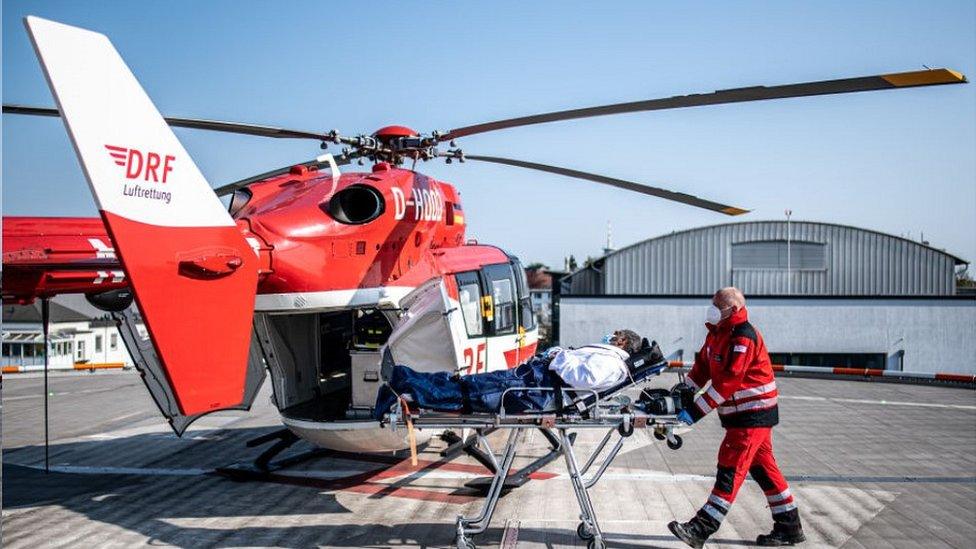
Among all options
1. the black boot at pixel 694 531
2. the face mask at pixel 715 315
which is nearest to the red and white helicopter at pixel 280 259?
the face mask at pixel 715 315

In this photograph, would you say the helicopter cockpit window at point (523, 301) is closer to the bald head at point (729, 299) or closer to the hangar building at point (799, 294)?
the bald head at point (729, 299)

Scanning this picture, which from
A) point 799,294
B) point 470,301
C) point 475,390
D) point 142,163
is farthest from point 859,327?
point 142,163

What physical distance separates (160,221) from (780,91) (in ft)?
16.4

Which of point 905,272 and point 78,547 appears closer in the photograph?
point 78,547

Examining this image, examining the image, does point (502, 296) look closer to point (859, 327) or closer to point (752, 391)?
point (752, 391)

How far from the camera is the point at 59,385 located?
17.9m

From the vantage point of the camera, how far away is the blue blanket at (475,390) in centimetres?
623

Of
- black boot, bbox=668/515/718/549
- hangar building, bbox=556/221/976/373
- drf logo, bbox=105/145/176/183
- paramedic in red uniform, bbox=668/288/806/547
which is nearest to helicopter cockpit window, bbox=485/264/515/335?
paramedic in red uniform, bbox=668/288/806/547

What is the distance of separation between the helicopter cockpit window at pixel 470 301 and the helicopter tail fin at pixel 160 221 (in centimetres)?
302

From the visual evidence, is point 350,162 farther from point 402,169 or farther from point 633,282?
point 633,282

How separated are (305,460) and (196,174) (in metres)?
5.19

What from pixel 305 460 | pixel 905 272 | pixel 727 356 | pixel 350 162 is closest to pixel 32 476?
pixel 305 460

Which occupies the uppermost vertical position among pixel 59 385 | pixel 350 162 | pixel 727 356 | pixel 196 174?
pixel 350 162

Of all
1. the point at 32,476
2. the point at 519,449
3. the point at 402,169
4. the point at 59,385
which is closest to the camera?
the point at 402,169
